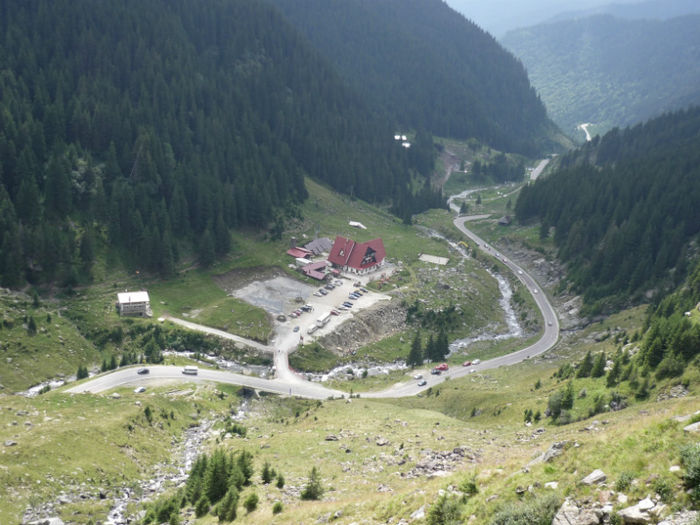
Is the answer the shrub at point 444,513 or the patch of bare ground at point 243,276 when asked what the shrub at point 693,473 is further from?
the patch of bare ground at point 243,276

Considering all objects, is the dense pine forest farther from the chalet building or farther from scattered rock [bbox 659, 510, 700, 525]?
scattered rock [bbox 659, 510, 700, 525]

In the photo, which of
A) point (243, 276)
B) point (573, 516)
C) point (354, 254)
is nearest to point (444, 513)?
point (573, 516)

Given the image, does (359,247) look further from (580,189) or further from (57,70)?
(57,70)

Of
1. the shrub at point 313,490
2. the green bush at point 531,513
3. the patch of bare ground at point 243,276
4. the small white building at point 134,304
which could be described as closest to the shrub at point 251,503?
the shrub at point 313,490

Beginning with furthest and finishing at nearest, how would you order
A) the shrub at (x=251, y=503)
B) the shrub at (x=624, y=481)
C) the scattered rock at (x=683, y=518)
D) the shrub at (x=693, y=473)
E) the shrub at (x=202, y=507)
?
the shrub at (x=202, y=507), the shrub at (x=251, y=503), the shrub at (x=624, y=481), the shrub at (x=693, y=473), the scattered rock at (x=683, y=518)

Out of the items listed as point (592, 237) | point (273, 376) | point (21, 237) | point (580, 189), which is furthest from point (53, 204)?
point (580, 189)

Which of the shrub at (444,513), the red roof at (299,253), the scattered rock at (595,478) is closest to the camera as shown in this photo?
the scattered rock at (595,478)

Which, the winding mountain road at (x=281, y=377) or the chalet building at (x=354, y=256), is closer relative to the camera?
the winding mountain road at (x=281, y=377)
